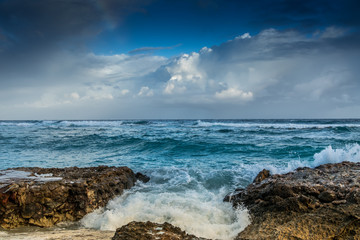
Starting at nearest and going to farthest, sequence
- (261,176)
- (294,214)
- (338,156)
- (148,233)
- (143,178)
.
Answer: (148,233), (294,214), (261,176), (143,178), (338,156)

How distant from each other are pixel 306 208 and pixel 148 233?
2350 mm

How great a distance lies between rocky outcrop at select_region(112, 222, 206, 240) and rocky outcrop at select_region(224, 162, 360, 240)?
0.96 meters

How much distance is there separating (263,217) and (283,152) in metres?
9.06

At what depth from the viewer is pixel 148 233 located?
274cm

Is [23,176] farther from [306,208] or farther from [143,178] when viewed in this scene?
[306,208]

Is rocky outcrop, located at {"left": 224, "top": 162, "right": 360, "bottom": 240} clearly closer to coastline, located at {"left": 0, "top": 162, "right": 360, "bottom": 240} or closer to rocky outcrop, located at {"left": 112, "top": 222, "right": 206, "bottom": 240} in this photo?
coastline, located at {"left": 0, "top": 162, "right": 360, "bottom": 240}

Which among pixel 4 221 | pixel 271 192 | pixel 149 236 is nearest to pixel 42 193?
pixel 4 221

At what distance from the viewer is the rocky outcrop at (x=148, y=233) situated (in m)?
2.67

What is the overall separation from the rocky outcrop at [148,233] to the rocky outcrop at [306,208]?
958 mm

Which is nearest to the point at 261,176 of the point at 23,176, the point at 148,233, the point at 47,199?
the point at 148,233

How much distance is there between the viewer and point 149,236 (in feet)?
8.79

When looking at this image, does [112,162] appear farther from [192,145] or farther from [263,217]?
[263,217]

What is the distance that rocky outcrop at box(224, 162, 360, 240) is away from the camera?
294cm

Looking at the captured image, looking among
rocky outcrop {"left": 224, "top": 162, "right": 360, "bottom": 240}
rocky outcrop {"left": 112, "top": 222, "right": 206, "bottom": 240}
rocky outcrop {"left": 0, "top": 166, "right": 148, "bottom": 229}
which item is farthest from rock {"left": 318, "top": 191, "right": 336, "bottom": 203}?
rocky outcrop {"left": 0, "top": 166, "right": 148, "bottom": 229}
